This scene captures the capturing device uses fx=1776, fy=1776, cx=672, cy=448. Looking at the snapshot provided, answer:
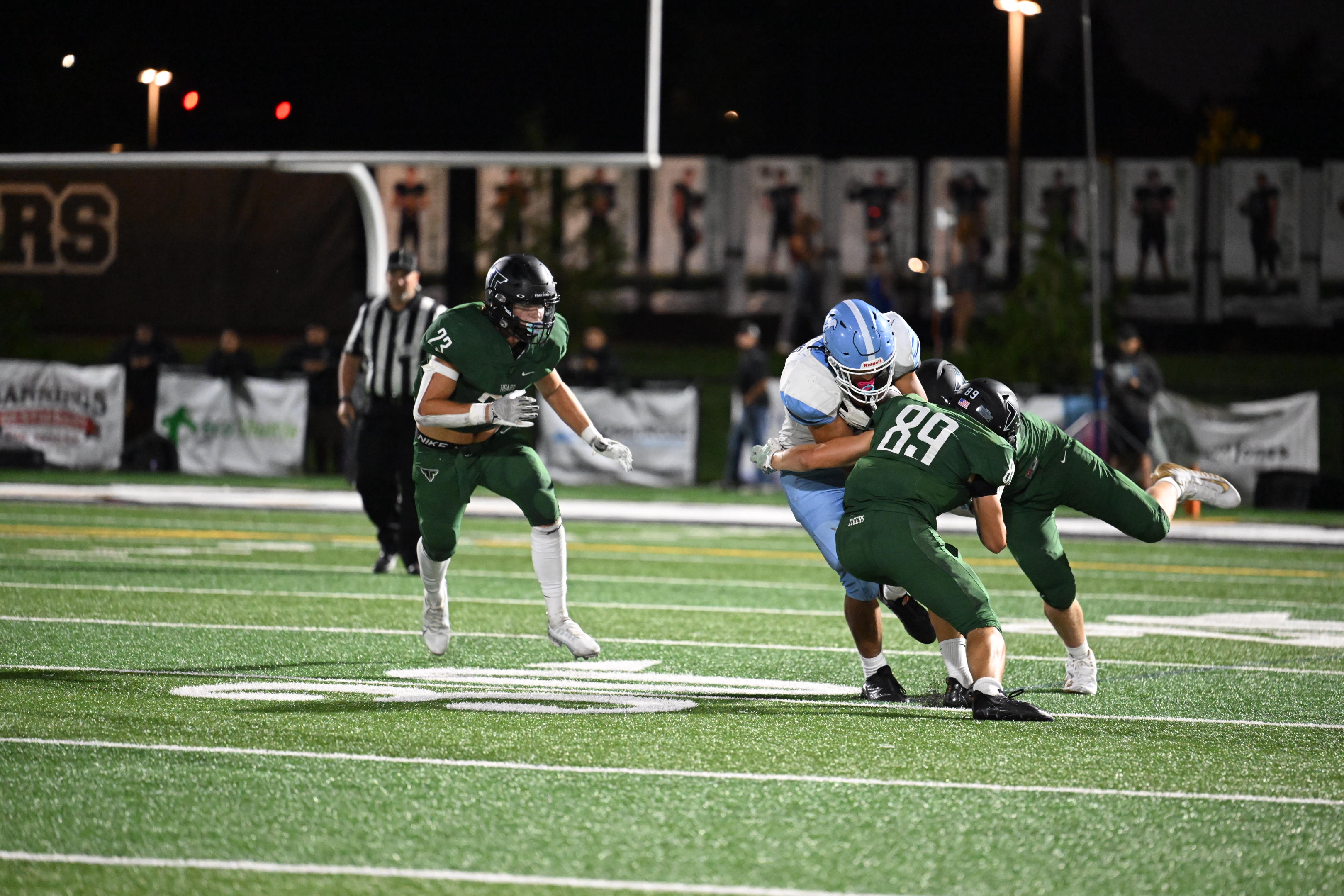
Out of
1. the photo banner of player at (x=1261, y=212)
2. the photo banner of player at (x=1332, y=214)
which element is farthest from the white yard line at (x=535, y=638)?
the photo banner of player at (x=1332, y=214)

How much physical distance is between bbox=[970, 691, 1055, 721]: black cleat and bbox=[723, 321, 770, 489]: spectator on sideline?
449 inches

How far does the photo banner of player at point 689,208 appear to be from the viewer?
28453 mm

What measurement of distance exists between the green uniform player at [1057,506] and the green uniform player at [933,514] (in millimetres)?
294

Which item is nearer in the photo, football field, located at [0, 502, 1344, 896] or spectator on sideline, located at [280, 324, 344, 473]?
football field, located at [0, 502, 1344, 896]

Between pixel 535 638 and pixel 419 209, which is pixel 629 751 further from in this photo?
pixel 419 209

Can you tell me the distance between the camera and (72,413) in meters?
18.0

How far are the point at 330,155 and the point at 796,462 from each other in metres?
7.37

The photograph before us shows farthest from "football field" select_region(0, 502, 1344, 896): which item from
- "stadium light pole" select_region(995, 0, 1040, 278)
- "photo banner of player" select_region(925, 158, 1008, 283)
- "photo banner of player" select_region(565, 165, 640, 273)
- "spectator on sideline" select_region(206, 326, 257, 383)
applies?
"photo banner of player" select_region(925, 158, 1008, 283)

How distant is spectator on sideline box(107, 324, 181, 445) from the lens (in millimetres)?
18109

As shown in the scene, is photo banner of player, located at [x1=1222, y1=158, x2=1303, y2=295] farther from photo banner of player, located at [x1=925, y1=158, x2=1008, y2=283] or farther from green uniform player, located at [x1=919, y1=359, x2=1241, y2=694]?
green uniform player, located at [x1=919, y1=359, x2=1241, y2=694]

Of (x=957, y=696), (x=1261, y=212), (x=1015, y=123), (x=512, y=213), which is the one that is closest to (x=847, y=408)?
(x=957, y=696)

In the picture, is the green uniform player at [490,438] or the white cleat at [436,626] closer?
→ the green uniform player at [490,438]

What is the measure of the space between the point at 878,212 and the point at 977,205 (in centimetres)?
157

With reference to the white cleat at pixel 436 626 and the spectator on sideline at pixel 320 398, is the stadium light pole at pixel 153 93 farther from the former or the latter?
the white cleat at pixel 436 626
